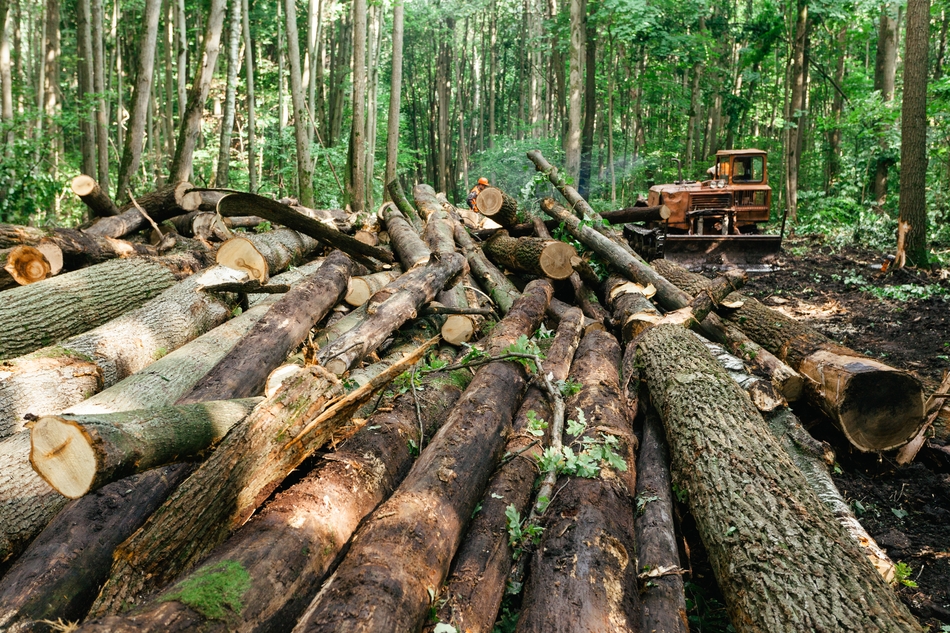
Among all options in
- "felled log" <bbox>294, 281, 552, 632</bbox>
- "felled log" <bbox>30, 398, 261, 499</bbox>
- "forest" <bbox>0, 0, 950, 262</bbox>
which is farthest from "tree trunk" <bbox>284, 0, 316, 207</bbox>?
"felled log" <bbox>30, 398, 261, 499</bbox>

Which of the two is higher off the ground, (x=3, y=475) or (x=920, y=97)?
(x=920, y=97)

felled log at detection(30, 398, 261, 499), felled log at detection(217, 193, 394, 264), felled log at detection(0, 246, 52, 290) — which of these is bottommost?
felled log at detection(30, 398, 261, 499)

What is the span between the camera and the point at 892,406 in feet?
14.9

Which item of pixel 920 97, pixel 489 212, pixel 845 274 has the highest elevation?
pixel 920 97

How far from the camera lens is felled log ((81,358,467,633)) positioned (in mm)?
2064

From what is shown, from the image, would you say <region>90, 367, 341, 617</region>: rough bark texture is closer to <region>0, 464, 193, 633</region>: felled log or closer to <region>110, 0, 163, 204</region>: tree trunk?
<region>0, 464, 193, 633</region>: felled log

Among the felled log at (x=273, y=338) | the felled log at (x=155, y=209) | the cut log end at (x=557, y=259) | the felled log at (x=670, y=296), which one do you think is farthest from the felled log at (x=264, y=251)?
the felled log at (x=670, y=296)

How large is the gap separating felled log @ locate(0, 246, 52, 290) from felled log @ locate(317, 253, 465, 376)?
3.50 m

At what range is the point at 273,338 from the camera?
A: 15.2ft

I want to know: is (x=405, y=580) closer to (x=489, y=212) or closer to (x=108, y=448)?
(x=108, y=448)

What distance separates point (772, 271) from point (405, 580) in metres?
11.7

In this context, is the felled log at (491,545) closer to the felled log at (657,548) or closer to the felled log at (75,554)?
the felled log at (657,548)

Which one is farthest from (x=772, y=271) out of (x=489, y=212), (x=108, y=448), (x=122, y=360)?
(x=108, y=448)

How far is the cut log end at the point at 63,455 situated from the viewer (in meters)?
2.23
